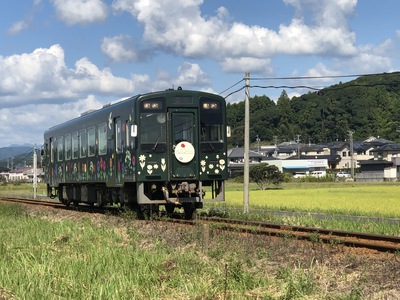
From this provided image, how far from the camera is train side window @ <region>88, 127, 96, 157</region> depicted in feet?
63.2

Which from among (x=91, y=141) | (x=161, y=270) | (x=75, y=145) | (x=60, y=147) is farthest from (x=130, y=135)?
(x=60, y=147)

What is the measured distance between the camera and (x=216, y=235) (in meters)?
11.9

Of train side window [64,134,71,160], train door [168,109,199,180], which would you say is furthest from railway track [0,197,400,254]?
train side window [64,134,71,160]

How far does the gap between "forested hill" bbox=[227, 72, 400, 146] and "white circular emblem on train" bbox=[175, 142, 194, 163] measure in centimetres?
12748

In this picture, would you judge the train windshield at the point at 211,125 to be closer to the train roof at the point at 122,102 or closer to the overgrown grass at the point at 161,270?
the train roof at the point at 122,102

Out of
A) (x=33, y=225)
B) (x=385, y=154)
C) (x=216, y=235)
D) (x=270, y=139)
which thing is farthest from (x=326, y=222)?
(x=270, y=139)

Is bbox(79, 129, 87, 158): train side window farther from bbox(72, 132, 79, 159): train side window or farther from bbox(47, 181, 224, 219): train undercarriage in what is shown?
bbox(47, 181, 224, 219): train undercarriage

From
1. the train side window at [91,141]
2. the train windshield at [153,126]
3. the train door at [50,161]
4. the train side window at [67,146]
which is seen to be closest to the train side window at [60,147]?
the train side window at [67,146]

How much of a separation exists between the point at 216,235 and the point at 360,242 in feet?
9.36

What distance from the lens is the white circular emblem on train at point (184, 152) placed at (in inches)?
617

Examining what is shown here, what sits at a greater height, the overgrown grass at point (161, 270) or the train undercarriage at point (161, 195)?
the train undercarriage at point (161, 195)

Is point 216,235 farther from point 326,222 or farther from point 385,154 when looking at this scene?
point 385,154

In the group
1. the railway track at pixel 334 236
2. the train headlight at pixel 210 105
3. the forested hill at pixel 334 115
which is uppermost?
the forested hill at pixel 334 115

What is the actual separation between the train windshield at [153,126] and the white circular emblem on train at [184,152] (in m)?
0.35
